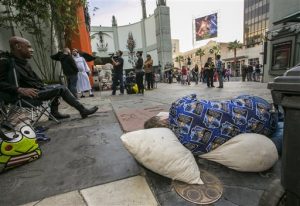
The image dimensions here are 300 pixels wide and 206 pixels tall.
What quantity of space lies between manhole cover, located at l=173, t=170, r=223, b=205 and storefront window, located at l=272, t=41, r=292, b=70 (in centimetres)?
1402

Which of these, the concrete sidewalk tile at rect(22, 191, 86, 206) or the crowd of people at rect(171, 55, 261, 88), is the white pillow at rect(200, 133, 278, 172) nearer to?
the concrete sidewalk tile at rect(22, 191, 86, 206)

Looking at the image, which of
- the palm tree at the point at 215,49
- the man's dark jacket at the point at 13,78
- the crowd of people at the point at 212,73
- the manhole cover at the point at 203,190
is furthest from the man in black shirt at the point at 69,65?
the palm tree at the point at 215,49

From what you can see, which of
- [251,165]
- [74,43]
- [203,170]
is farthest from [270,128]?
[74,43]

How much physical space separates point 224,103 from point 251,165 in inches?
21.2

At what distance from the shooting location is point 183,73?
15.7 metres

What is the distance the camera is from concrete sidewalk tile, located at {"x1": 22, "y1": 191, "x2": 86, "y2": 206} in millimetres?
1419

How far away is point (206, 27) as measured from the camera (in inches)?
1738

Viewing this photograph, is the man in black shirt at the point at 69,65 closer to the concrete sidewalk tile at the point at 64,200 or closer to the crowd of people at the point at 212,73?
the concrete sidewalk tile at the point at 64,200

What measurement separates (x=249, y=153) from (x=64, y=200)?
1425 millimetres

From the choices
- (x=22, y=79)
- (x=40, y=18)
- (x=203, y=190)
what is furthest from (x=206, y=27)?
(x=203, y=190)

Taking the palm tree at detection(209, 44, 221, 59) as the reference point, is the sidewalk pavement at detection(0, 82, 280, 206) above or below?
below

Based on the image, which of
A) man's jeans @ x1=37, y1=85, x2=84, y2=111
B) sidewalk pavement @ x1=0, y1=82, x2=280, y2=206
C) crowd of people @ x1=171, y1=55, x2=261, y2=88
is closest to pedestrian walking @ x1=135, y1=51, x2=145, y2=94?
crowd of people @ x1=171, y1=55, x2=261, y2=88

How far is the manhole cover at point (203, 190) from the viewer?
138cm

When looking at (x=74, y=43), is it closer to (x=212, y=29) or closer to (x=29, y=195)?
(x=29, y=195)
